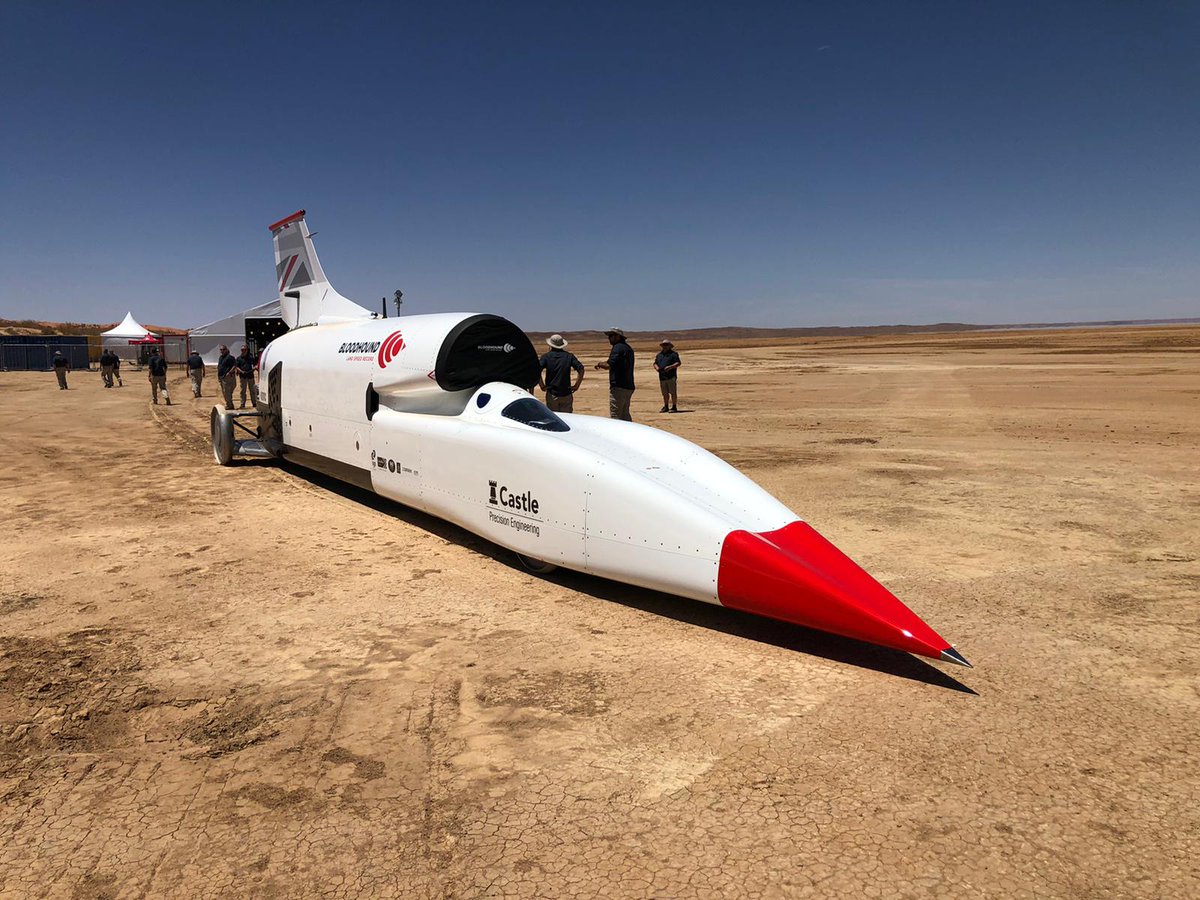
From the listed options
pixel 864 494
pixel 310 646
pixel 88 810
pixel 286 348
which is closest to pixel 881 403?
pixel 864 494

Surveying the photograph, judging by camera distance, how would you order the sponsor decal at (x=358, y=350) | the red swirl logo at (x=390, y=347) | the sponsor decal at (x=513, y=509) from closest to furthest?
the sponsor decal at (x=513, y=509)
the red swirl logo at (x=390, y=347)
the sponsor decal at (x=358, y=350)

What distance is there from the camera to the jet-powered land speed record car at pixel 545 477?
5148mm

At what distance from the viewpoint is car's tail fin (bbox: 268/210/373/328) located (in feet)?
44.5

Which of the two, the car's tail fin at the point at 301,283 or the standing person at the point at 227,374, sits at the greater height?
the car's tail fin at the point at 301,283

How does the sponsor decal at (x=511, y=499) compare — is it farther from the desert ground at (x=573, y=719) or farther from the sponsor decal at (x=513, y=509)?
the desert ground at (x=573, y=719)

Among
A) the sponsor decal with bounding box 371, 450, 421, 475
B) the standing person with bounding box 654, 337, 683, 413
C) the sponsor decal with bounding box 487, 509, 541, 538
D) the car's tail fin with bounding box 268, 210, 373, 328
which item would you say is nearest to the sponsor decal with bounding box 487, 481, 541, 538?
the sponsor decal with bounding box 487, 509, 541, 538

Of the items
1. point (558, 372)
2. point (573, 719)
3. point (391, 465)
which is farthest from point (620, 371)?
point (573, 719)

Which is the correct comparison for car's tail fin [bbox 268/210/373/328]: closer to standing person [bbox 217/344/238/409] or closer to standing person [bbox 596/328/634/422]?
standing person [bbox 596/328/634/422]

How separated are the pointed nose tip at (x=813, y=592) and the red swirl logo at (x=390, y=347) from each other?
208 inches

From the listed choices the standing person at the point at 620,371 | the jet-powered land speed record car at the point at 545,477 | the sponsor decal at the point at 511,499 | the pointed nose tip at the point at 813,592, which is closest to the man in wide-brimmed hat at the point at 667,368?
the standing person at the point at 620,371

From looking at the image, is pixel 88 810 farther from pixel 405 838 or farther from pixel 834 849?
pixel 834 849

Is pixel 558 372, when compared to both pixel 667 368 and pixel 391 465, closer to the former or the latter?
pixel 391 465

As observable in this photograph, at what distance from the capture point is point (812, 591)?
196 inches

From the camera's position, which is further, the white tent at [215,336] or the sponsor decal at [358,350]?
the white tent at [215,336]
